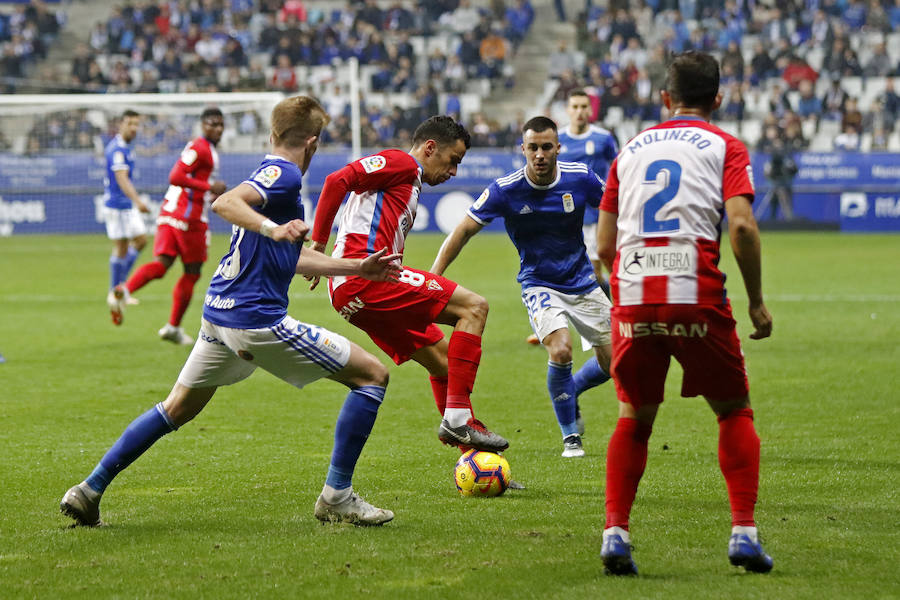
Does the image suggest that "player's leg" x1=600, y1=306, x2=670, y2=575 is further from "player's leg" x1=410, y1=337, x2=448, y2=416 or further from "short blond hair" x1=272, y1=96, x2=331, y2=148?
"player's leg" x1=410, y1=337, x2=448, y2=416

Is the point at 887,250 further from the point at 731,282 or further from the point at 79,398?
the point at 79,398

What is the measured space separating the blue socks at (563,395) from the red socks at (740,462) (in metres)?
2.63

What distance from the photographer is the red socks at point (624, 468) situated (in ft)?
15.6

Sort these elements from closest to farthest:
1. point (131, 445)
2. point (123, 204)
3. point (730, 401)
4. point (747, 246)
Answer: point (747, 246) → point (730, 401) → point (131, 445) → point (123, 204)

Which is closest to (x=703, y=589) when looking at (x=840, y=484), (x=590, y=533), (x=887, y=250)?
(x=590, y=533)

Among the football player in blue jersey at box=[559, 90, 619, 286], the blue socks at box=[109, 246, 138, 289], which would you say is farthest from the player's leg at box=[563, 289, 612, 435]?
the blue socks at box=[109, 246, 138, 289]

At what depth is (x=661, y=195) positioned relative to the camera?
4.69 m

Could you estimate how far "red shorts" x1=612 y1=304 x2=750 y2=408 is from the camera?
183 inches

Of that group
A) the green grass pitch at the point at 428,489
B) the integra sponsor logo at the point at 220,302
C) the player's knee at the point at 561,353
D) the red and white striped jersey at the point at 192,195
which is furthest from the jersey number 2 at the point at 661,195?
the red and white striped jersey at the point at 192,195

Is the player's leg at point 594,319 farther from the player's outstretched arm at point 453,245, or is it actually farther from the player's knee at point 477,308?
the player's knee at point 477,308

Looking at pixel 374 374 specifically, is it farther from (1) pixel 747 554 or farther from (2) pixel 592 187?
(2) pixel 592 187

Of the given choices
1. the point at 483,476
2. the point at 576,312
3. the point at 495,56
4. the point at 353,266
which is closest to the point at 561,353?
the point at 576,312

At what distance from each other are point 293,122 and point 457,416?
A: 5.99 ft

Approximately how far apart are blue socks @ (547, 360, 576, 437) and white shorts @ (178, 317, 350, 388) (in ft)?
7.03
